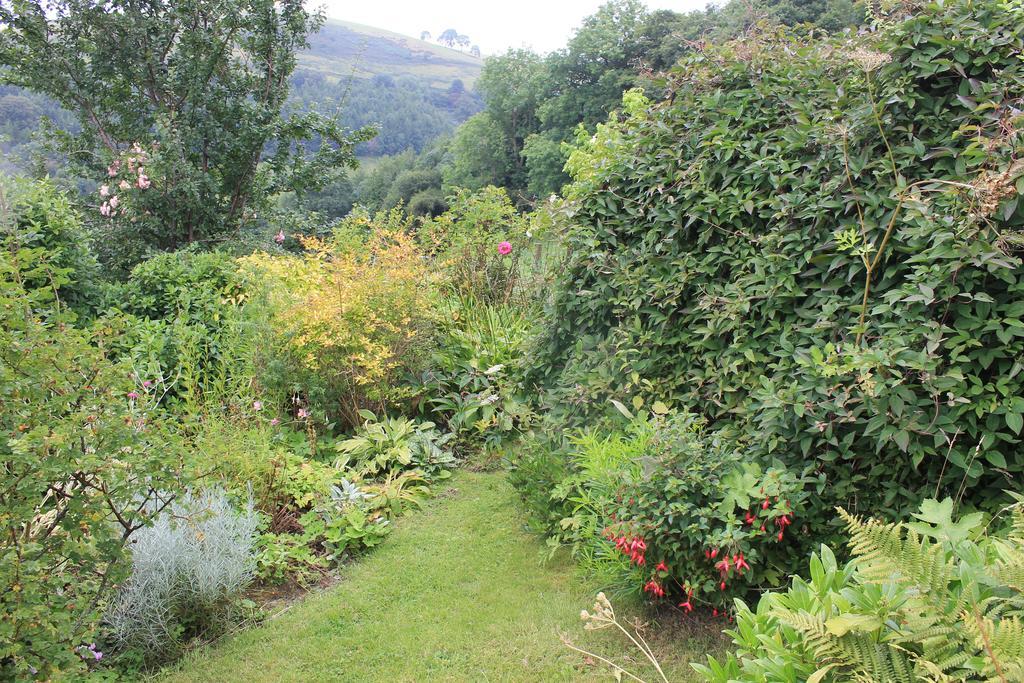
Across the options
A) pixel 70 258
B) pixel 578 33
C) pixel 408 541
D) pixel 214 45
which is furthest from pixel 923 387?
pixel 578 33

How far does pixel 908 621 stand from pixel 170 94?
33.1ft

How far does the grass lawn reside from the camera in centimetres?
289

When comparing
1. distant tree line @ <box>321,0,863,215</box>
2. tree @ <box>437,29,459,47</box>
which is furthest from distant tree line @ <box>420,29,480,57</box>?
distant tree line @ <box>321,0,863,215</box>

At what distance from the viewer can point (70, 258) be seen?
6125 mm

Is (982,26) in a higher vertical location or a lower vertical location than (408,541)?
higher

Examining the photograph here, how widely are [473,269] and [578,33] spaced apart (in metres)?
40.5


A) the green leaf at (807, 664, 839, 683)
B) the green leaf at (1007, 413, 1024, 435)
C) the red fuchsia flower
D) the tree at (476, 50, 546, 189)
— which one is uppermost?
the tree at (476, 50, 546, 189)

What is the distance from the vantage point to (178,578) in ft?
10.2

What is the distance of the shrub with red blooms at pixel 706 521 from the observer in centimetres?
266

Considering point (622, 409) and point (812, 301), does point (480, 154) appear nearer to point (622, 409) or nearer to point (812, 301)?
point (622, 409)

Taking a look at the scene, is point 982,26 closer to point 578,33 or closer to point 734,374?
point 734,374

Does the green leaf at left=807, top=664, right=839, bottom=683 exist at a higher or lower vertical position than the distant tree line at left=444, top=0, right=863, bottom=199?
lower

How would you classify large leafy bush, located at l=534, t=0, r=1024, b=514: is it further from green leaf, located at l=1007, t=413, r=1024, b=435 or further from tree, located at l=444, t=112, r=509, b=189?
tree, located at l=444, t=112, r=509, b=189

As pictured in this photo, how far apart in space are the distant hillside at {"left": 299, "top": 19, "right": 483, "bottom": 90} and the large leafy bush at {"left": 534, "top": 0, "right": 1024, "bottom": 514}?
390 ft
